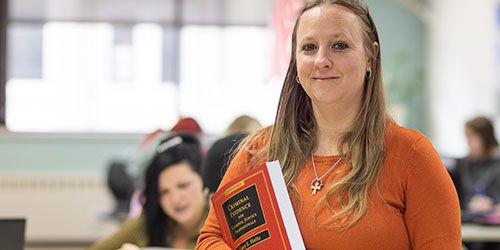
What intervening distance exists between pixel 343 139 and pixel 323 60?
0.64ft

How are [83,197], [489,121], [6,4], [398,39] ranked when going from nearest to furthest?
[6,4] → [489,121] → [83,197] → [398,39]

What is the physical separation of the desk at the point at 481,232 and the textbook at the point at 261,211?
7.00 ft

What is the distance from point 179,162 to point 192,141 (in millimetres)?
132

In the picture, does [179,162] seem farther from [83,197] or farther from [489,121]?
[83,197]

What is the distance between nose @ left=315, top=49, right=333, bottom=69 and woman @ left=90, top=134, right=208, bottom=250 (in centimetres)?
116

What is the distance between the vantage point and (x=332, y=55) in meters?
1.25

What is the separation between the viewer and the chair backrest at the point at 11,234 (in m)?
1.40

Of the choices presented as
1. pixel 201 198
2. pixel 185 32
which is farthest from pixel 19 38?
pixel 201 198

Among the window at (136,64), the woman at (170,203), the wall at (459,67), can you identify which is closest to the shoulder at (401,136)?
the woman at (170,203)

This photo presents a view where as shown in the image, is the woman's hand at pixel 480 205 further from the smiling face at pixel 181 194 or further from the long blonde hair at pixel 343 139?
the long blonde hair at pixel 343 139

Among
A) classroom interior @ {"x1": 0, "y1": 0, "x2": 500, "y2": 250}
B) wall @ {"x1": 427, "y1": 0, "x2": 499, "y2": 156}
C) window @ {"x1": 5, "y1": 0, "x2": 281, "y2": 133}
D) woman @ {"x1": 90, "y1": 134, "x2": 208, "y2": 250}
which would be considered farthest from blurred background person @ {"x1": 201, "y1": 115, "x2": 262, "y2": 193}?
window @ {"x1": 5, "y1": 0, "x2": 281, "y2": 133}

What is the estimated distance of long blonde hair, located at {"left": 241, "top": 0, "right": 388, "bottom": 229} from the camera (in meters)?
1.23

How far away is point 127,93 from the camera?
6117 mm

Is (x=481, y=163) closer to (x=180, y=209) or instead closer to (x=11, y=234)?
(x=180, y=209)
